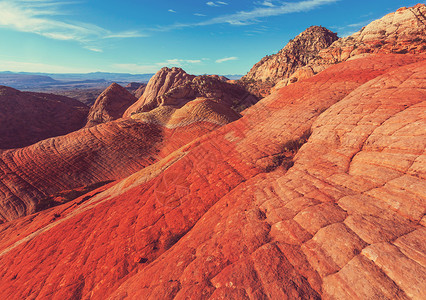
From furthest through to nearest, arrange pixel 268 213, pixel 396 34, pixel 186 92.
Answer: pixel 186 92 < pixel 396 34 < pixel 268 213

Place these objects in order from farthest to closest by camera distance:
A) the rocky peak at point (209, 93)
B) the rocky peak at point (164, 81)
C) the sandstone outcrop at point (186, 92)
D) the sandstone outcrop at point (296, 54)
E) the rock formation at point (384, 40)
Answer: the sandstone outcrop at point (296, 54) < the rocky peak at point (164, 81) < the rocky peak at point (209, 93) < the sandstone outcrop at point (186, 92) < the rock formation at point (384, 40)

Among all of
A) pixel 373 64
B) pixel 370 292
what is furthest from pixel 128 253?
pixel 373 64

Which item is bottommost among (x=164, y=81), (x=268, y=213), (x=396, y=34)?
(x=268, y=213)

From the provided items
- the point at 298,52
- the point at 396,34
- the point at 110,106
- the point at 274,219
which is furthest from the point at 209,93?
the point at 274,219

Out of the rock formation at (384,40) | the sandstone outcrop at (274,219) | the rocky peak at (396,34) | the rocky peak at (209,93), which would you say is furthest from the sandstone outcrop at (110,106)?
the rocky peak at (396,34)

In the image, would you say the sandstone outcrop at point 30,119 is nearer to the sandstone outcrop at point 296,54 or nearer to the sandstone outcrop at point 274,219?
the sandstone outcrop at point 274,219

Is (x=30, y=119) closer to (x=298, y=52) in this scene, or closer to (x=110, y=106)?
(x=110, y=106)
